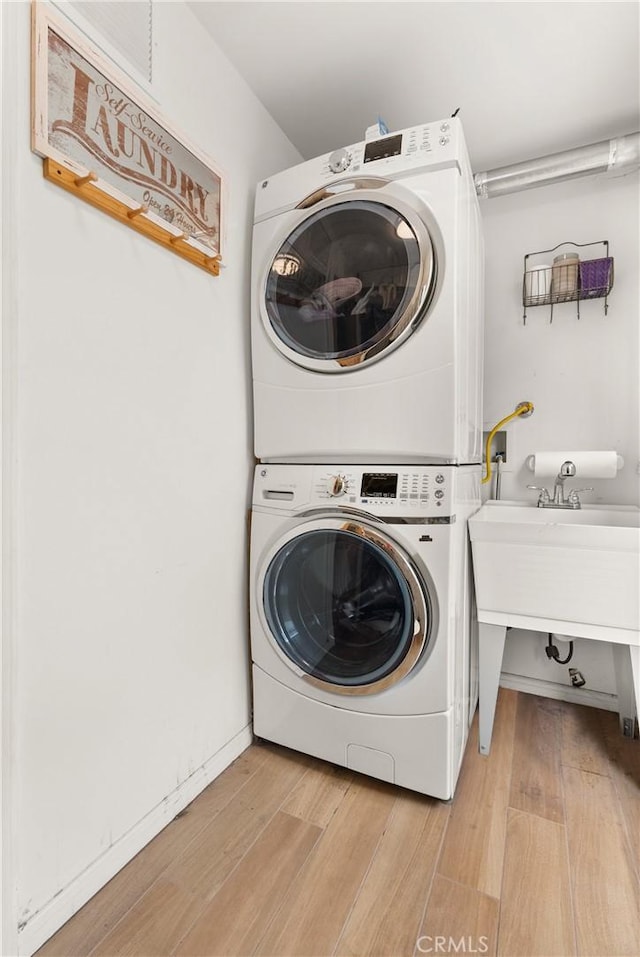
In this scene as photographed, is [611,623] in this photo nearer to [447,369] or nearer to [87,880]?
[447,369]

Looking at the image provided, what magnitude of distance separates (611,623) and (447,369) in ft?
3.13

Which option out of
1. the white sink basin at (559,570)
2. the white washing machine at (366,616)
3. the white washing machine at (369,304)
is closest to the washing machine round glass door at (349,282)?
the white washing machine at (369,304)

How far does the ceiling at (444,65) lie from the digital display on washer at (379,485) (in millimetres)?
1355

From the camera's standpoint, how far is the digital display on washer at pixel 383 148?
4.49 feet

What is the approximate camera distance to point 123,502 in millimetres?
1169

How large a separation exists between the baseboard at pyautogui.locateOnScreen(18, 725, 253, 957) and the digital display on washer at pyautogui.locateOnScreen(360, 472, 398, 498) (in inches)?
39.0

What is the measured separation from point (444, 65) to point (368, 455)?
134cm

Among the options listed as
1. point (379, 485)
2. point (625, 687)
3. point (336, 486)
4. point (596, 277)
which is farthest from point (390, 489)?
point (596, 277)

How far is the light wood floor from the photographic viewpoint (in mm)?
1011

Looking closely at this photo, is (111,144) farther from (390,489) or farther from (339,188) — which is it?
(390,489)

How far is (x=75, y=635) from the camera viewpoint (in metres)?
1.06

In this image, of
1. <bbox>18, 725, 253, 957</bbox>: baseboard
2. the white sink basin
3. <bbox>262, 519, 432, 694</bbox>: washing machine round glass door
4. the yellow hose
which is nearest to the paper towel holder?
the yellow hose

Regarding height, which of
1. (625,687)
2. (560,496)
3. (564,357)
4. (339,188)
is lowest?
(625,687)
